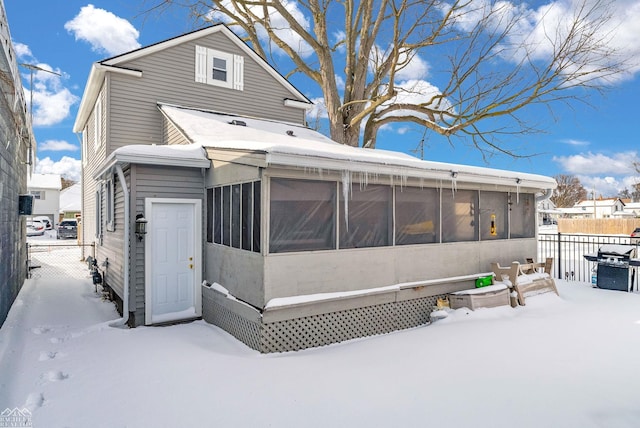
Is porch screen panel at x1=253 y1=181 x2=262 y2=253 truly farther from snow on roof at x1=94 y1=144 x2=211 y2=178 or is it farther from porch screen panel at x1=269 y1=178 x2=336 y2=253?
snow on roof at x1=94 y1=144 x2=211 y2=178

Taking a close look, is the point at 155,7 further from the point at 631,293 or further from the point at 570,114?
the point at 631,293

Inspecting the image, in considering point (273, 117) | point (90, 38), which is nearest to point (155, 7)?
point (90, 38)

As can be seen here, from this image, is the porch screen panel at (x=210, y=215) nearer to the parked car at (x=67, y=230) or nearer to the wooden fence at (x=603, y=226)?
the parked car at (x=67, y=230)

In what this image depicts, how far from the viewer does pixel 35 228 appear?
88.2 feet

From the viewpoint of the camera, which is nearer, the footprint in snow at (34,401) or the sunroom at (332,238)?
the footprint in snow at (34,401)

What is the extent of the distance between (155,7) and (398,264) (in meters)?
12.1

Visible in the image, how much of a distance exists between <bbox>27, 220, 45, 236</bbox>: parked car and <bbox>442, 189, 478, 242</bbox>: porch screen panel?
2993cm

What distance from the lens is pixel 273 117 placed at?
11578mm

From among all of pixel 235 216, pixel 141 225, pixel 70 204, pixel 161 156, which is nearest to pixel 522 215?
pixel 235 216

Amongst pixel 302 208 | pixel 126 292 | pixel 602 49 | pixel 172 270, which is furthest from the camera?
pixel 602 49

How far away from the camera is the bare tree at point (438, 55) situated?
11.9 m

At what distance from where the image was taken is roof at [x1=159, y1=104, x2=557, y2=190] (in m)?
4.84

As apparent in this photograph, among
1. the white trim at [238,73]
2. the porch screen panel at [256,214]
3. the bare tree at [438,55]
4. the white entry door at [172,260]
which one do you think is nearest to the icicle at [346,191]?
the porch screen panel at [256,214]

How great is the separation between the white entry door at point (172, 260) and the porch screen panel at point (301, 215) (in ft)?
7.62
